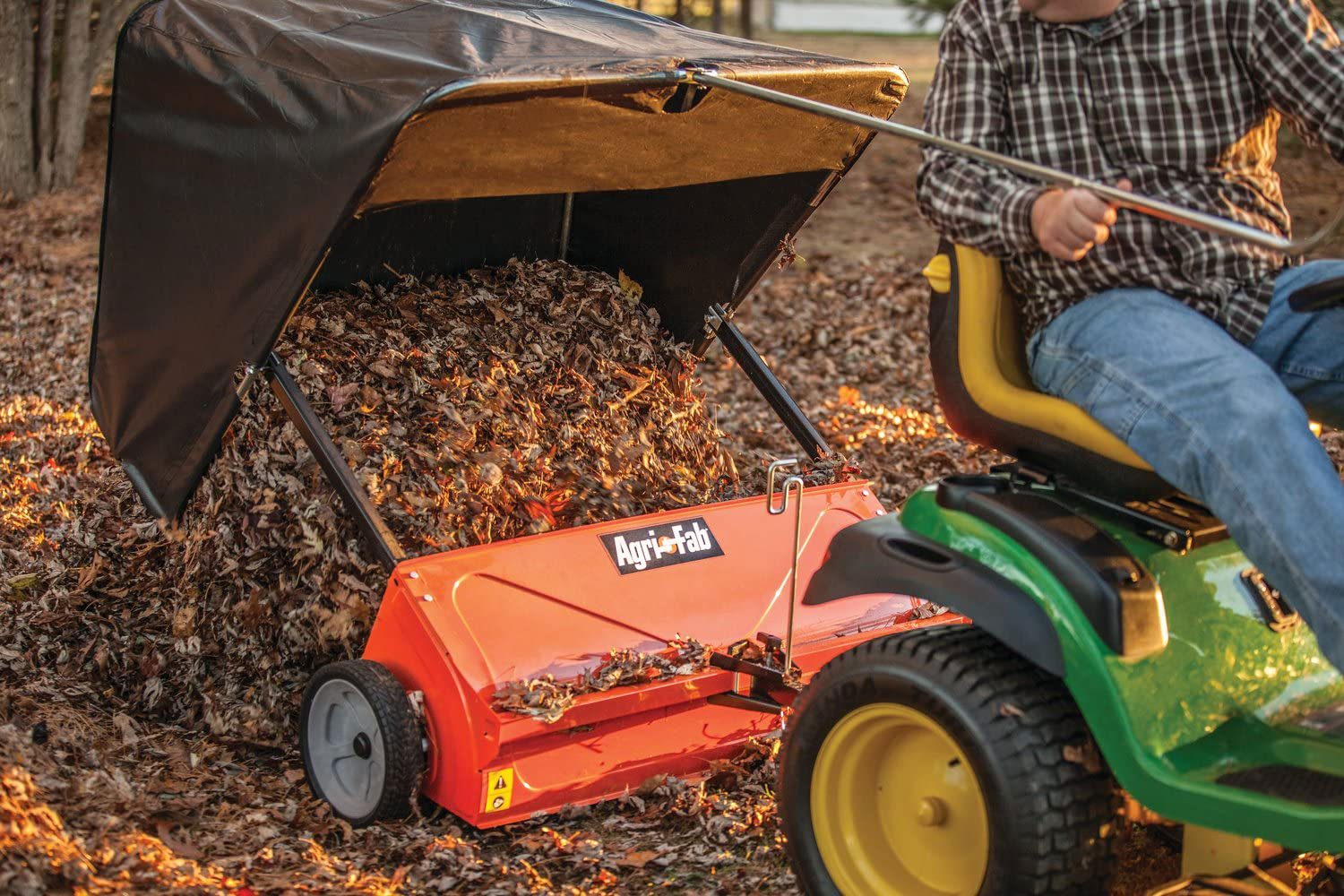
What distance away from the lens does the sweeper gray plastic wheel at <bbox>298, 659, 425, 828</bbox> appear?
3.37 meters

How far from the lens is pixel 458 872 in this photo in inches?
129

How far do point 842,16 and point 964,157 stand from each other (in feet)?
73.5

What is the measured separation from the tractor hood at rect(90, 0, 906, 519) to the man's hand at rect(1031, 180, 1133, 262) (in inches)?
48.5

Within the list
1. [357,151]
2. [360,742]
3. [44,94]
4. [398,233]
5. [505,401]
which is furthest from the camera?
[44,94]

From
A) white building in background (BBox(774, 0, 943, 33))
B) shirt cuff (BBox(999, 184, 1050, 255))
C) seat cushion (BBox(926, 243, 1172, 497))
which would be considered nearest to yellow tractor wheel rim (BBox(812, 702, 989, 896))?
seat cushion (BBox(926, 243, 1172, 497))

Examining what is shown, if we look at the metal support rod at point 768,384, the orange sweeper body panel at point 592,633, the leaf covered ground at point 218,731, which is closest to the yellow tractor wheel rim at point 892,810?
the leaf covered ground at point 218,731

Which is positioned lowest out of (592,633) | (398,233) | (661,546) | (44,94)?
(592,633)

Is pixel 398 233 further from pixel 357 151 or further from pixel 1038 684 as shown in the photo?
pixel 1038 684

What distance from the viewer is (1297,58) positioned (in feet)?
8.70

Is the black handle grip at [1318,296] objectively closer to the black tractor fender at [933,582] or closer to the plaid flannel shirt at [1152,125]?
the plaid flannel shirt at [1152,125]

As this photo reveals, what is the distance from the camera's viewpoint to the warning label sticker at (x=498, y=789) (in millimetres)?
3340

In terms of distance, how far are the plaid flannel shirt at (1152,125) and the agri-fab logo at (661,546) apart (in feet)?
4.73

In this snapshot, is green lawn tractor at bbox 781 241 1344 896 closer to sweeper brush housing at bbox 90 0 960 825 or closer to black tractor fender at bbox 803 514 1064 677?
black tractor fender at bbox 803 514 1064 677

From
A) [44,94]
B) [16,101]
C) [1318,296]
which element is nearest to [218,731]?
[1318,296]
